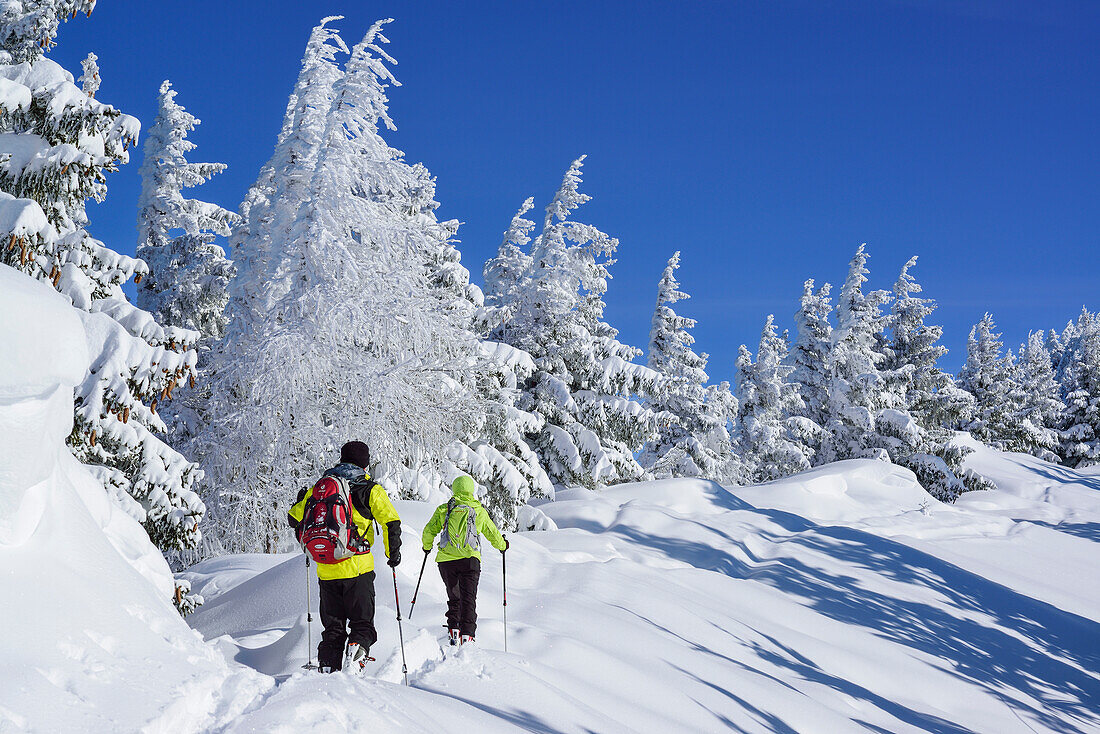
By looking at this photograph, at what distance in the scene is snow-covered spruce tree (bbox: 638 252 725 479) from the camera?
2667cm

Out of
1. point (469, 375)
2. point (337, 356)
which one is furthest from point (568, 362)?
point (337, 356)

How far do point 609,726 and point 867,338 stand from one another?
30.1 meters

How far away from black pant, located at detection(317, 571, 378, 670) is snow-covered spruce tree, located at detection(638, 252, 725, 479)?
21.2m

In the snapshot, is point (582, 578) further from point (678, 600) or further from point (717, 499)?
point (717, 499)

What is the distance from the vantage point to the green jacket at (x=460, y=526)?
744cm

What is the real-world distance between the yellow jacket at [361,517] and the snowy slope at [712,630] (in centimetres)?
86

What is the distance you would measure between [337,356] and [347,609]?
7.40m

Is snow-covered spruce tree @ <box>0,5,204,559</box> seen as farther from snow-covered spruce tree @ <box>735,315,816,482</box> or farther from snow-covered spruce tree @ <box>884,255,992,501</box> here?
snow-covered spruce tree @ <box>884,255,992,501</box>

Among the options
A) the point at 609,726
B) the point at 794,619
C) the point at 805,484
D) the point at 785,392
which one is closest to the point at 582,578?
the point at 794,619

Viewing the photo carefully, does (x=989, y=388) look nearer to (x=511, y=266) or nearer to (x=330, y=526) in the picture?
(x=511, y=266)

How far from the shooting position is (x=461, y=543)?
7.42 m

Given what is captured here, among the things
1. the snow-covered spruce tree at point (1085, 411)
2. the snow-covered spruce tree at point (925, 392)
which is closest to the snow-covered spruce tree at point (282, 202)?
the snow-covered spruce tree at point (925, 392)

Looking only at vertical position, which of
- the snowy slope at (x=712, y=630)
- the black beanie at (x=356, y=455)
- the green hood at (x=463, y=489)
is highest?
the black beanie at (x=356, y=455)

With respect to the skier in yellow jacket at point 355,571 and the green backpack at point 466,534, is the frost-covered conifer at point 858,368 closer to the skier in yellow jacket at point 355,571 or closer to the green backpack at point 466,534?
the green backpack at point 466,534
